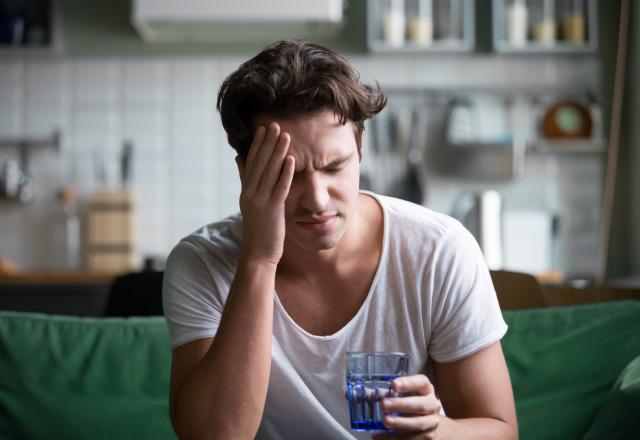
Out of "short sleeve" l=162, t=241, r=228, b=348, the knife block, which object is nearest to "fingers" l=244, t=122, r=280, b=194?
"short sleeve" l=162, t=241, r=228, b=348

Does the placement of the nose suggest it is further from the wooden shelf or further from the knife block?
the knife block

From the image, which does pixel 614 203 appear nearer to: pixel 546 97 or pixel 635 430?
pixel 546 97

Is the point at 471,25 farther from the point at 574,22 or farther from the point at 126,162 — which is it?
the point at 126,162

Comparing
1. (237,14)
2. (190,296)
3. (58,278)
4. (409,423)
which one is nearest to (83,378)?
(190,296)

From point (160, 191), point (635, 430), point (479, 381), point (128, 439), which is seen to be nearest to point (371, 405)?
point (479, 381)

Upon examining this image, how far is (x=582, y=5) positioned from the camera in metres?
4.40

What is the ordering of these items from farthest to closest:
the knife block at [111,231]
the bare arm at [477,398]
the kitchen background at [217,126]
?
the kitchen background at [217,126] → the knife block at [111,231] → the bare arm at [477,398]

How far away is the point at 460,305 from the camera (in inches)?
60.4

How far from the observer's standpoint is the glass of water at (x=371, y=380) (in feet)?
4.03

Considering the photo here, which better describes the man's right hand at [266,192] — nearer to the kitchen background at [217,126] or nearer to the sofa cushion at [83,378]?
the sofa cushion at [83,378]

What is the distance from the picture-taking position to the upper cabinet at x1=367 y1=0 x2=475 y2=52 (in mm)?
4332

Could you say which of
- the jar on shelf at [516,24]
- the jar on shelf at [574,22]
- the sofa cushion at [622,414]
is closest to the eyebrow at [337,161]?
the sofa cushion at [622,414]

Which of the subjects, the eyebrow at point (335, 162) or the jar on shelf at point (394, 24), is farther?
the jar on shelf at point (394, 24)

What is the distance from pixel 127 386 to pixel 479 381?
2.64 ft
